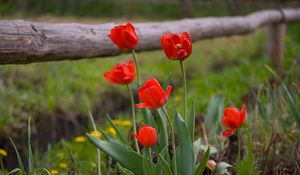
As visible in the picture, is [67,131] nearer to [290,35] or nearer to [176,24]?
[176,24]

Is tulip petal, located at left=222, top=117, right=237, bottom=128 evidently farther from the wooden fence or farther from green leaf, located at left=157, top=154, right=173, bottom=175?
the wooden fence

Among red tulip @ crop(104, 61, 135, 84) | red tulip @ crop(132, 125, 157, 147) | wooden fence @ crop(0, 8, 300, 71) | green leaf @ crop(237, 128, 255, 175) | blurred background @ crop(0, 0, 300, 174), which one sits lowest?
blurred background @ crop(0, 0, 300, 174)

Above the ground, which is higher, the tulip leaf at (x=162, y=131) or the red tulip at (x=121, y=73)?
the red tulip at (x=121, y=73)

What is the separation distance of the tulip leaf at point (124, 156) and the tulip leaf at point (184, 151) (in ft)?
0.38

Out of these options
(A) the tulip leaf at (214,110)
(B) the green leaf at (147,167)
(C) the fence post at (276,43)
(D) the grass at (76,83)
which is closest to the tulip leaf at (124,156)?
(B) the green leaf at (147,167)

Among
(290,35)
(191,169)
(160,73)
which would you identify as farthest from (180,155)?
(290,35)

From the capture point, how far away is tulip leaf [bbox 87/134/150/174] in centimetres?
137

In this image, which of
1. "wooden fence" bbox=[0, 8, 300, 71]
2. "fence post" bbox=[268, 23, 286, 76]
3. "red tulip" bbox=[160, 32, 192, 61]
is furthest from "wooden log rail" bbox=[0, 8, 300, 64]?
"fence post" bbox=[268, 23, 286, 76]

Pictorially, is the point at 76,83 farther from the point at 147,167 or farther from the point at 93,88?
the point at 147,167

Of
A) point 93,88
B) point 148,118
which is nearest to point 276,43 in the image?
point 93,88

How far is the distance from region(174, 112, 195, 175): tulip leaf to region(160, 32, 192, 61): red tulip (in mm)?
186

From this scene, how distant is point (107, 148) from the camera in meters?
1.37

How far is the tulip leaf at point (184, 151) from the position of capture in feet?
4.52

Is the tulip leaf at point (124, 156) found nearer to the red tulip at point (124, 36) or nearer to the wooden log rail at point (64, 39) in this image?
the red tulip at point (124, 36)
